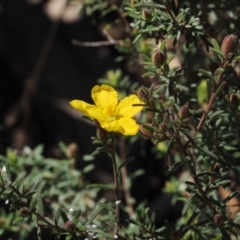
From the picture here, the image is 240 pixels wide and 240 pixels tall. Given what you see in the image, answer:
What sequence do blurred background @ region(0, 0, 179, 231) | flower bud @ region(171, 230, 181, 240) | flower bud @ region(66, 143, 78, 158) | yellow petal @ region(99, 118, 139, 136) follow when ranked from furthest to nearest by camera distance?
blurred background @ region(0, 0, 179, 231)
flower bud @ region(66, 143, 78, 158)
flower bud @ region(171, 230, 181, 240)
yellow petal @ region(99, 118, 139, 136)

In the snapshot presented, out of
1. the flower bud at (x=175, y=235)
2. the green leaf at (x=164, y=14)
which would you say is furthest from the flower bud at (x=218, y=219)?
the green leaf at (x=164, y=14)

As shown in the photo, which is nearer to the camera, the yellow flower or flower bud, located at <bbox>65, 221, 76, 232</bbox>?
the yellow flower

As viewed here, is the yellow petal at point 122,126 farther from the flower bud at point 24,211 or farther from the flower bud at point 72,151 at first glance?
the flower bud at point 72,151

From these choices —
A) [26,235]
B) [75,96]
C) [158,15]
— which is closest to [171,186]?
[26,235]

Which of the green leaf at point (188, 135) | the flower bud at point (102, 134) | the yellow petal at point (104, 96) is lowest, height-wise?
the green leaf at point (188, 135)

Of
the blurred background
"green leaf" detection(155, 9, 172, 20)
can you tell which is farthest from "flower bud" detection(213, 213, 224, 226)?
the blurred background

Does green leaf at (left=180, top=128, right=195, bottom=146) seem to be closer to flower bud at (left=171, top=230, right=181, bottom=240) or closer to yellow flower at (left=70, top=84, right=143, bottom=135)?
yellow flower at (left=70, top=84, right=143, bottom=135)
